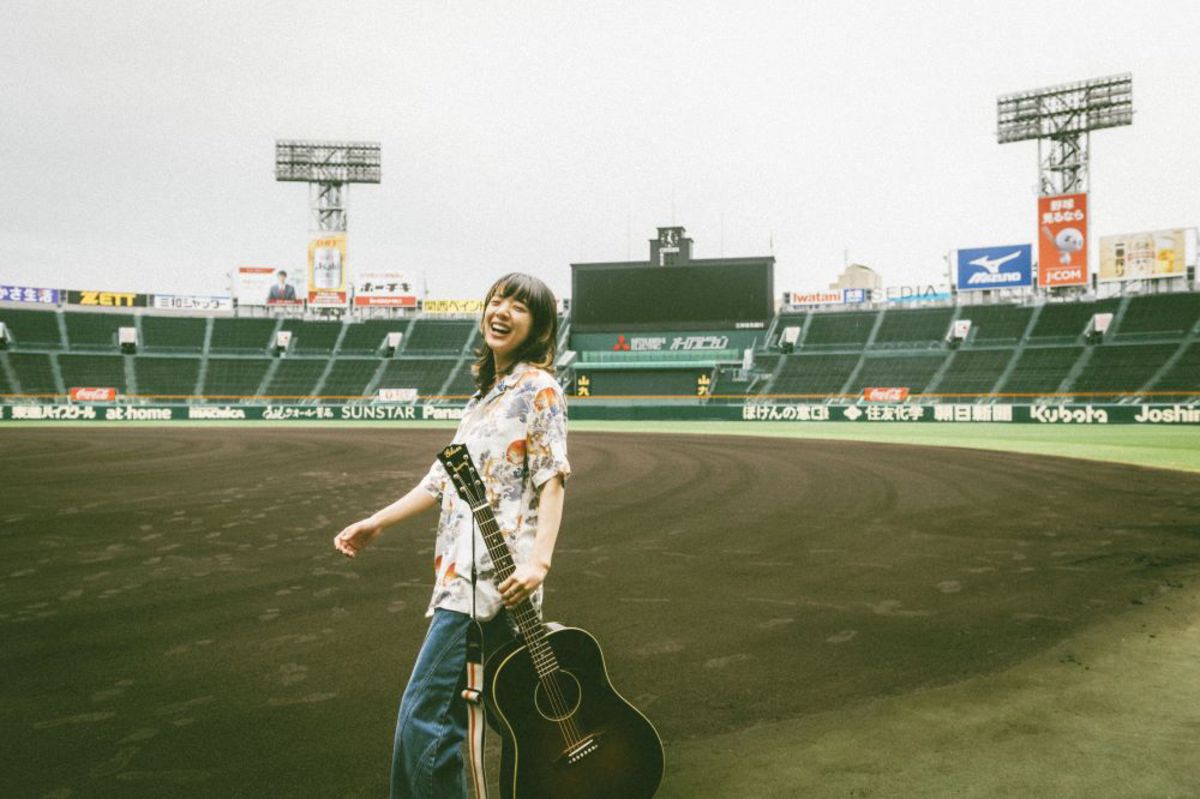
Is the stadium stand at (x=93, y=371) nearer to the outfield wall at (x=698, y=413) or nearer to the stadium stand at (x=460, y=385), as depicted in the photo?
the outfield wall at (x=698, y=413)

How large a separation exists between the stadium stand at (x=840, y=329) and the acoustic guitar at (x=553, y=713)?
176ft

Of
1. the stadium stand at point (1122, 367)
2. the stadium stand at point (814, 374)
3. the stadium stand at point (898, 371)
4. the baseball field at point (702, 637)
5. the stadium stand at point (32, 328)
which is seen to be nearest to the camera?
the baseball field at point (702, 637)

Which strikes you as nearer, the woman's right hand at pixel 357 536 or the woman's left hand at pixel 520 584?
the woman's left hand at pixel 520 584

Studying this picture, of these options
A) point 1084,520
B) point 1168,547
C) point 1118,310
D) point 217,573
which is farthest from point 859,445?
point 1118,310

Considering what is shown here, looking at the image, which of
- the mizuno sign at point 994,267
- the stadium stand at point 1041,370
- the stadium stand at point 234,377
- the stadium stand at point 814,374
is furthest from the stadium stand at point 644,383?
the stadium stand at point 234,377

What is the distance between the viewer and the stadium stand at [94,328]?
181 feet

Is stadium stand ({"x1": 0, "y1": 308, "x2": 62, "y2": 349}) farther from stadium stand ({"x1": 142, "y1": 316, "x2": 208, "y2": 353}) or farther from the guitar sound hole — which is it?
the guitar sound hole

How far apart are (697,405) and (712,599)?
3740cm

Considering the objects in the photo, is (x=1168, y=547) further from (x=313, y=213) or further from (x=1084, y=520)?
(x=313, y=213)

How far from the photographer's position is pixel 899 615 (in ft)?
19.6

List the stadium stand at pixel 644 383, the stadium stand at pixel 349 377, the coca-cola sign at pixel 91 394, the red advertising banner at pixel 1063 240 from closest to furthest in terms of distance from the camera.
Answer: the red advertising banner at pixel 1063 240 → the coca-cola sign at pixel 91 394 → the stadium stand at pixel 644 383 → the stadium stand at pixel 349 377

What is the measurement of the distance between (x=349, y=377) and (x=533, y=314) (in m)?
56.1

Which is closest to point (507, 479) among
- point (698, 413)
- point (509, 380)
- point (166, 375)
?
point (509, 380)

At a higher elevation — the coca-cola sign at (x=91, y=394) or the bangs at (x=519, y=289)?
the bangs at (x=519, y=289)
